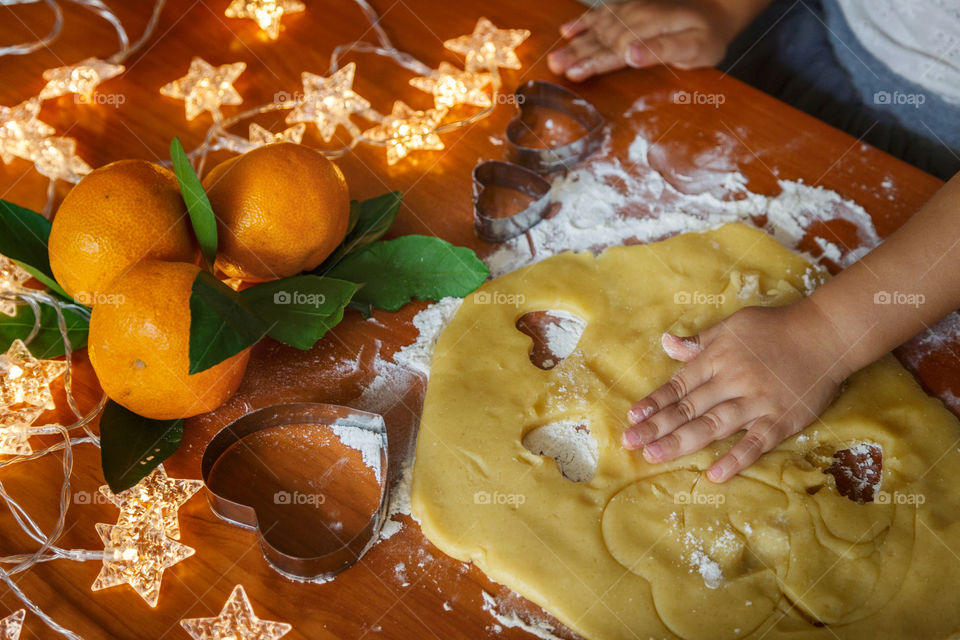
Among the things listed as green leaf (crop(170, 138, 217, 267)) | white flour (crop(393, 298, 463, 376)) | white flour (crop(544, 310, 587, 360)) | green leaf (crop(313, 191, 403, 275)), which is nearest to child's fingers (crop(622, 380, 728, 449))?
white flour (crop(544, 310, 587, 360))

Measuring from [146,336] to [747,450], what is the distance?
24.7 inches

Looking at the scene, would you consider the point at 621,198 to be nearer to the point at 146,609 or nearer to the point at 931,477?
the point at 931,477

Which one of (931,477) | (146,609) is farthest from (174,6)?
(931,477)

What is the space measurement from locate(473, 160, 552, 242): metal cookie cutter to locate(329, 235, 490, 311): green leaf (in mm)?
81

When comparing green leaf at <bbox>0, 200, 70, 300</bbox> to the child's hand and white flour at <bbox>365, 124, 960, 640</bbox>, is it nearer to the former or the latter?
white flour at <bbox>365, 124, 960, 640</bbox>

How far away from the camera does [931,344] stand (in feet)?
2.98

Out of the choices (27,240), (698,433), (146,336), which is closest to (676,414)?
(698,433)

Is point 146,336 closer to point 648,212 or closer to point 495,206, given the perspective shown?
point 495,206

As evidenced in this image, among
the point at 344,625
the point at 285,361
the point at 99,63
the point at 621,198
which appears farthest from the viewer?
the point at 99,63

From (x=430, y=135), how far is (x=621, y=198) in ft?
1.01

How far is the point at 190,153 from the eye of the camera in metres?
1.09

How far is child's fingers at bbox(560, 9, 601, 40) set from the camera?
1225mm

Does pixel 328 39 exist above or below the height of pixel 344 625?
above

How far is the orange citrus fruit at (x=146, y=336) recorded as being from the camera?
2.24ft
